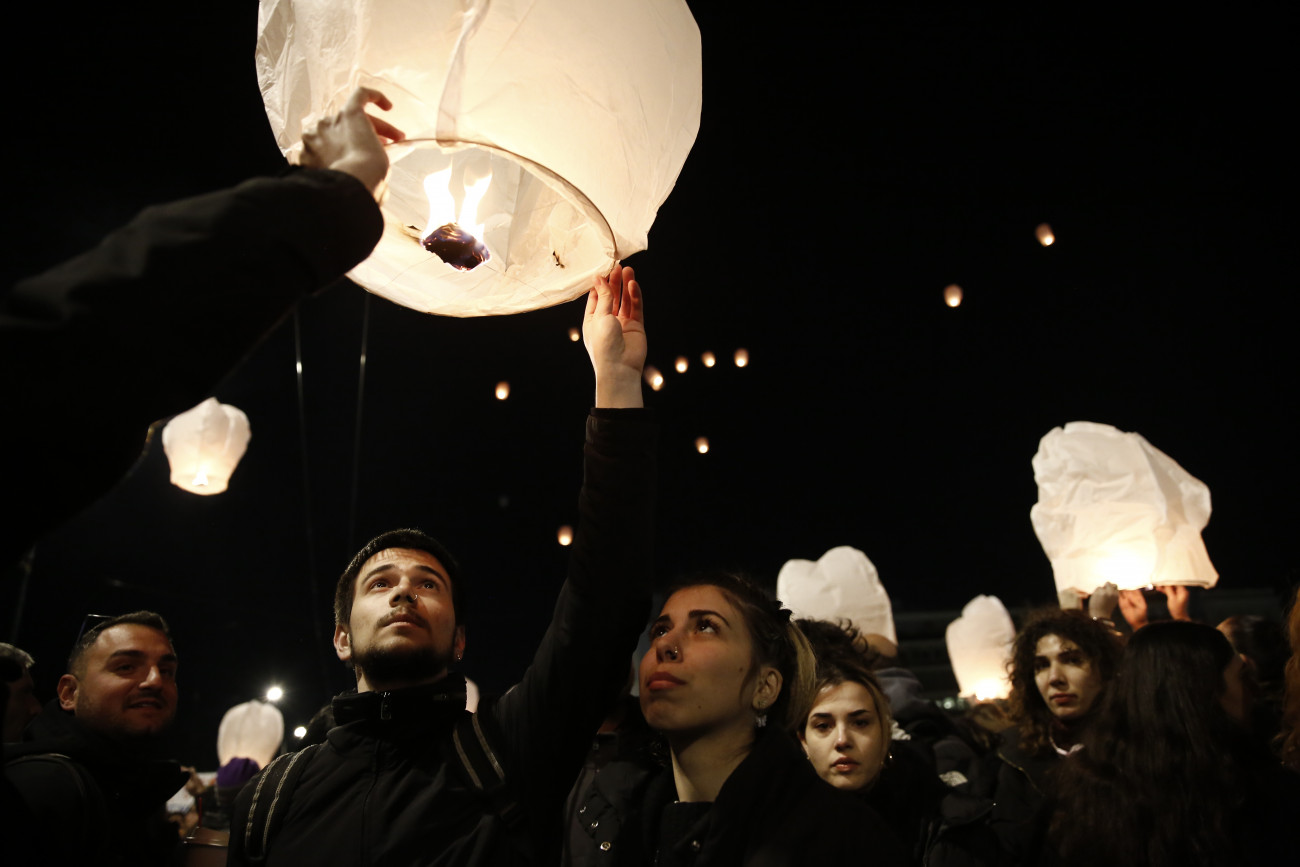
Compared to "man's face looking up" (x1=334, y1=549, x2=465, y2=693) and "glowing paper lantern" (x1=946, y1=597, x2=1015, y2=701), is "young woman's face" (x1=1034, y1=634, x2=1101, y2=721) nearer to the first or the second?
"man's face looking up" (x1=334, y1=549, x2=465, y2=693)

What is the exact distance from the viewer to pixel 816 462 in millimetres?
14156

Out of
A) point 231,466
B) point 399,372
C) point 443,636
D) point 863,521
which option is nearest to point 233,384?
point 399,372

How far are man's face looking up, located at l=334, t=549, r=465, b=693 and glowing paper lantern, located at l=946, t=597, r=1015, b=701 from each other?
619 centimetres

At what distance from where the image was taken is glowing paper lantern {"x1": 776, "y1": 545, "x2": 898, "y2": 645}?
5.24 m

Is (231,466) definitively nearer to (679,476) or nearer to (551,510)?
(551,510)

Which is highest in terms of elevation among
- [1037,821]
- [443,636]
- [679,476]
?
[679,476]

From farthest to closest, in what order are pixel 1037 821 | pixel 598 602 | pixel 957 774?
pixel 957 774, pixel 1037 821, pixel 598 602

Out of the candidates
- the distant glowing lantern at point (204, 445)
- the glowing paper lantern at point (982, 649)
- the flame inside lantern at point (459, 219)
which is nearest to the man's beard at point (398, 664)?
the flame inside lantern at point (459, 219)

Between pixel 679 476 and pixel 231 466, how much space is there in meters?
8.40

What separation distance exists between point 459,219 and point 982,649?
23.1ft

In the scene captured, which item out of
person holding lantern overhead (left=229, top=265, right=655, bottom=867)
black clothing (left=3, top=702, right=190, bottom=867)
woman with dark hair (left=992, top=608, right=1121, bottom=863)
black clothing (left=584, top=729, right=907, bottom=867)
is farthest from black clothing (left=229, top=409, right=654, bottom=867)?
woman with dark hair (left=992, top=608, right=1121, bottom=863)

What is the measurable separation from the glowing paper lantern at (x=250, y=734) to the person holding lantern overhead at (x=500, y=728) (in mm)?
8498

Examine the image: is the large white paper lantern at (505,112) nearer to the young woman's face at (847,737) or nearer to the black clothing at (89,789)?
the black clothing at (89,789)

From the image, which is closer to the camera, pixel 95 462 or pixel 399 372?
pixel 95 462
